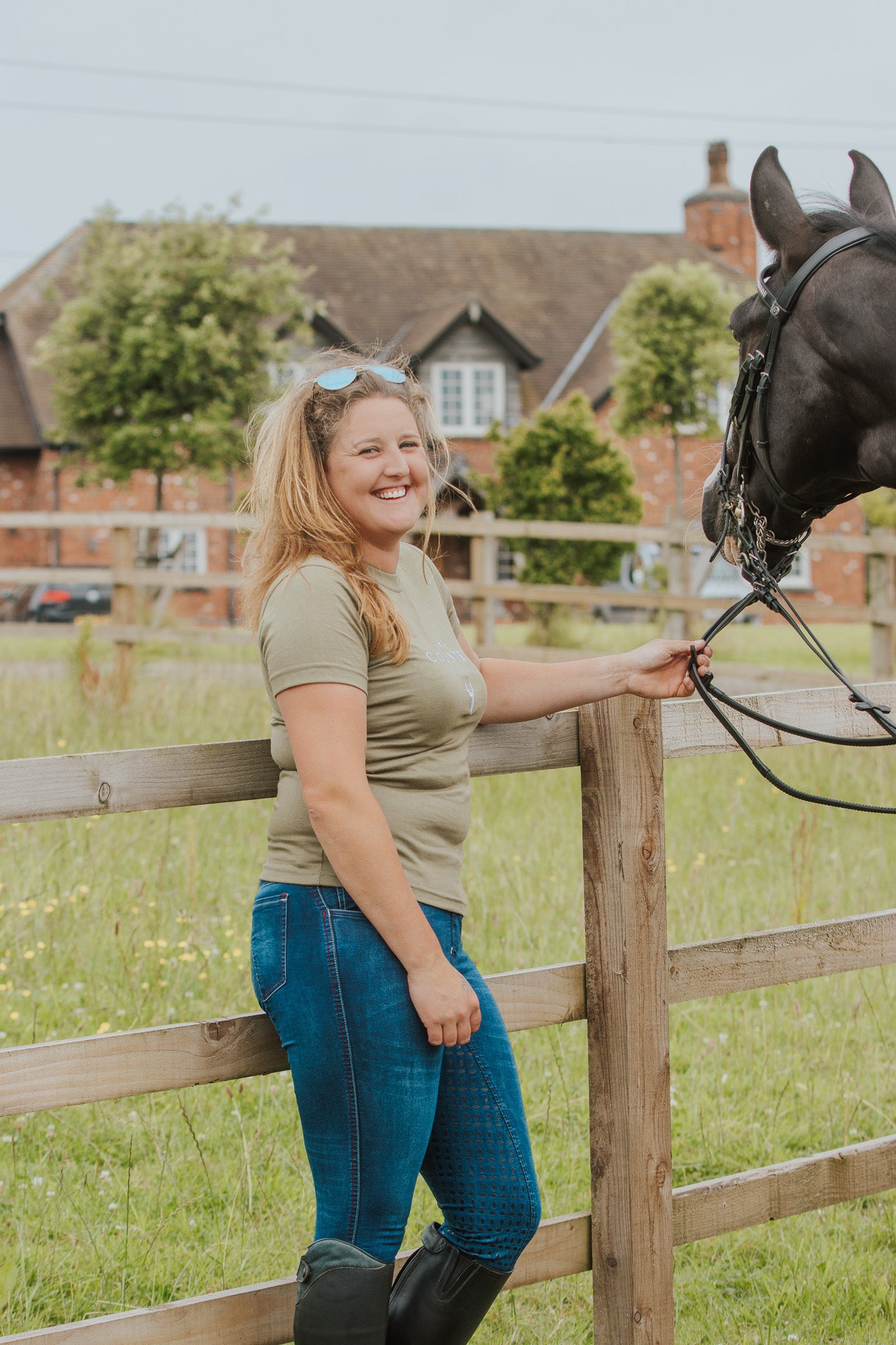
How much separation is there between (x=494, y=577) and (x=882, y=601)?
3288mm

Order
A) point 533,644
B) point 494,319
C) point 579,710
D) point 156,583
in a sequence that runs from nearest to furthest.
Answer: point 579,710, point 156,583, point 533,644, point 494,319

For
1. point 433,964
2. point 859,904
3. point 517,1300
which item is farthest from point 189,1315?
point 859,904

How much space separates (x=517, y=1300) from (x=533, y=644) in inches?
438

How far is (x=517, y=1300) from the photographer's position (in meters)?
2.80

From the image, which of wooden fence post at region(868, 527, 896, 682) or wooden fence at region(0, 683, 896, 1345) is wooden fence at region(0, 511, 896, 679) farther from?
wooden fence at region(0, 683, 896, 1345)

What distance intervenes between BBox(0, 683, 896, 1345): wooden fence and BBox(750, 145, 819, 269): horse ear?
93cm

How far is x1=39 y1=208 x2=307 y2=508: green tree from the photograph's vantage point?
18641mm

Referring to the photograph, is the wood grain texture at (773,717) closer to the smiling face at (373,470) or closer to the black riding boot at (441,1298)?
the smiling face at (373,470)

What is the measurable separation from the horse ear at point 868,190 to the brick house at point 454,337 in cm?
2146

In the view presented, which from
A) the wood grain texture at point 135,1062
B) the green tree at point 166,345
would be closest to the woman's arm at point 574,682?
the wood grain texture at point 135,1062

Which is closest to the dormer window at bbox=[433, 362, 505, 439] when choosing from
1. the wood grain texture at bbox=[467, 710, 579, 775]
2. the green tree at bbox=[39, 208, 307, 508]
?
the green tree at bbox=[39, 208, 307, 508]

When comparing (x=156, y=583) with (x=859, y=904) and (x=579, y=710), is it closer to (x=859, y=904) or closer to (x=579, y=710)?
(x=859, y=904)

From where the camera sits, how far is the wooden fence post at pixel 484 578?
10.7 meters

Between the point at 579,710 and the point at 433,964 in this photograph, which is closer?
the point at 433,964
